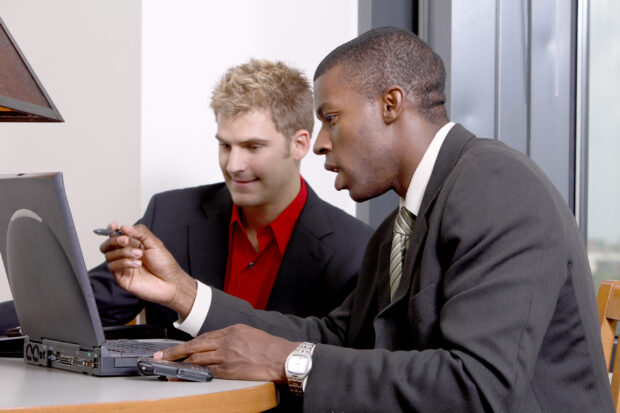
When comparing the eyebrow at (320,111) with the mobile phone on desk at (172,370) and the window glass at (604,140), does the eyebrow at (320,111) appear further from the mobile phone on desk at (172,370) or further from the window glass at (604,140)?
the window glass at (604,140)

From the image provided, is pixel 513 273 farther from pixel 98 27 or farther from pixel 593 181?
pixel 98 27

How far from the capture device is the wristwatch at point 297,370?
1348 mm

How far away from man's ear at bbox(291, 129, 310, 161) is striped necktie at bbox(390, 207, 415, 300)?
91cm

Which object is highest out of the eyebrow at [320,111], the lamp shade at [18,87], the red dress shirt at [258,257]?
the lamp shade at [18,87]

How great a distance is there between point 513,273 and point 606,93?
5.34ft

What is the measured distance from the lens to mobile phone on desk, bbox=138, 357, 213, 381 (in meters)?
1.28

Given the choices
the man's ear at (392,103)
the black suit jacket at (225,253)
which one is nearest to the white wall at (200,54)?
the black suit jacket at (225,253)

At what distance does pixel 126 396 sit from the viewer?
1.15 metres

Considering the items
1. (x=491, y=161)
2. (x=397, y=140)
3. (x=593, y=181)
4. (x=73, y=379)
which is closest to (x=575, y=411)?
(x=491, y=161)

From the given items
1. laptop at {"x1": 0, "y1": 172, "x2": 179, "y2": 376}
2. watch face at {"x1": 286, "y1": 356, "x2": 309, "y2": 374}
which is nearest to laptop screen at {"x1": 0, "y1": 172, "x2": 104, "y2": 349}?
laptop at {"x1": 0, "y1": 172, "x2": 179, "y2": 376}

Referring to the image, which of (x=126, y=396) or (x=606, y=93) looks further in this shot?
(x=606, y=93)

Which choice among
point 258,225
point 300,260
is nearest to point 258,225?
point 258,225

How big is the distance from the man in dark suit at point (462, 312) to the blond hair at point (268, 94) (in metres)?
0.81

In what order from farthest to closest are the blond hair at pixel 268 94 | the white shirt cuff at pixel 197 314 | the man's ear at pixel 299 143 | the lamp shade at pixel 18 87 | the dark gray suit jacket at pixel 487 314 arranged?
1. the man's ear at pixel 299 143
2. the blond hair at pixel 268 94
3. the white shirt cuff at pixel 197 314
4. the lamp shade at pixel 18 87
5. the dark gray suit jacket at pixel 487 314
